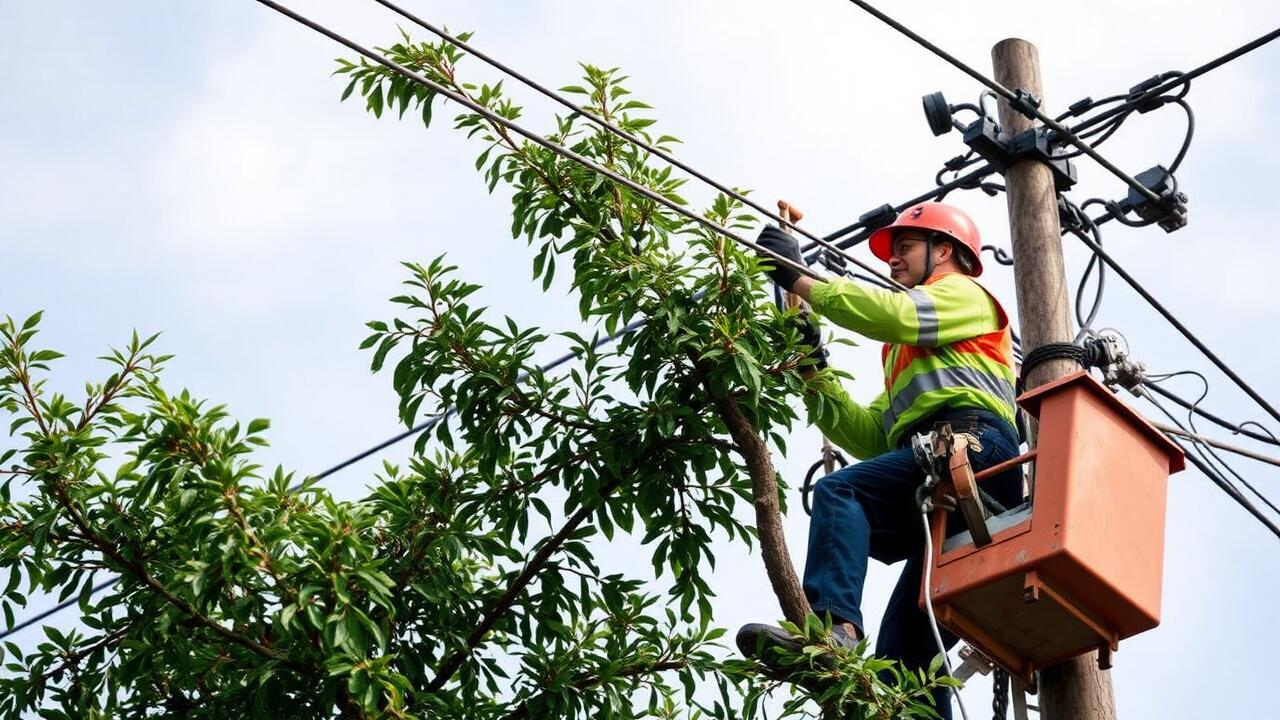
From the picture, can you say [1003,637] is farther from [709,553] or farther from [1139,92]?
[1139,92]

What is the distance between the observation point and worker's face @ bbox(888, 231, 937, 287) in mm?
7031

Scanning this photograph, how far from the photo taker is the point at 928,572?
5.97 meters

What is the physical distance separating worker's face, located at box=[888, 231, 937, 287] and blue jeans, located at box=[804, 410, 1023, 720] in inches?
26.0

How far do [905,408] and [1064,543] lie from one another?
3.84 feet

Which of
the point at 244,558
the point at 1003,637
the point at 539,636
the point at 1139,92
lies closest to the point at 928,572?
the point at 1003,637

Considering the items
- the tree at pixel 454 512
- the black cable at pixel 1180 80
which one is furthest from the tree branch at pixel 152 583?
the black cable at pixel 1180 80

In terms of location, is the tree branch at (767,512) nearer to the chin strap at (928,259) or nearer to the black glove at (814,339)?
the black glove at (814,339)

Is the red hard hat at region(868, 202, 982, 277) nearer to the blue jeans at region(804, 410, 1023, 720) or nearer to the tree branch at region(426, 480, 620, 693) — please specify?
the blue jeans at region(804, 410, 1023, 720)

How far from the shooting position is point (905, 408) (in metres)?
6.69

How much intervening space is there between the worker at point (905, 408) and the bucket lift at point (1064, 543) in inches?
11.0

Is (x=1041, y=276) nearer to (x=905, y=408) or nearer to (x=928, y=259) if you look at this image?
(x=928, y=259)

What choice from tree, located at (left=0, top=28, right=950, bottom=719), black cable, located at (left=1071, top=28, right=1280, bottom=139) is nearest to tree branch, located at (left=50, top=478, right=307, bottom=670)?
tree, located at (left=0, top=28, right=950, bottom=719)

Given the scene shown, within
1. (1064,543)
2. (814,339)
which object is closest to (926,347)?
(814,339)

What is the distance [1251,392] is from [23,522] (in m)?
4.87
